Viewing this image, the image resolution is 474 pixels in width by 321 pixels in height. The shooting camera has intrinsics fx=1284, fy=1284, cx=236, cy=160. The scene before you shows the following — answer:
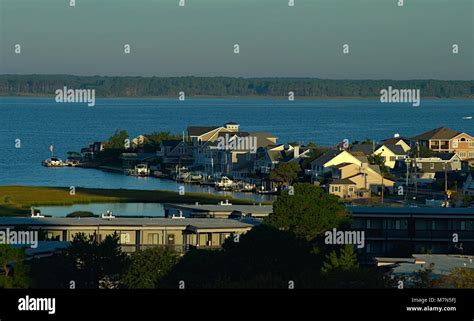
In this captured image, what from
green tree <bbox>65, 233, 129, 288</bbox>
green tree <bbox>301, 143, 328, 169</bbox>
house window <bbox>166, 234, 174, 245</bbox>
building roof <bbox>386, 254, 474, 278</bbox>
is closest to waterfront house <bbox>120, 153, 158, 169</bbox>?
green tree <bbox>301, 143, 328, 169</bbox>

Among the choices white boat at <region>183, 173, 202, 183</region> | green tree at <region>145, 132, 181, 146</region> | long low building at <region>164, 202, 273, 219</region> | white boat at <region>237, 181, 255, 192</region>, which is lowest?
long low building at <region>164, 202, 273, 219</region>

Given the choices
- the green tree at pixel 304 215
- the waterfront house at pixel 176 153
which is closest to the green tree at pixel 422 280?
the green tree at pixel 304 215

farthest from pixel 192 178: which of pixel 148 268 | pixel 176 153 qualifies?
pixel 148 268

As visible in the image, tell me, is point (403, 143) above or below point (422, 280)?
above

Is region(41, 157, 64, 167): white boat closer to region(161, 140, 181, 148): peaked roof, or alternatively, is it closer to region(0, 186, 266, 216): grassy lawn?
region(161, 140, 181, 148): peaked roof

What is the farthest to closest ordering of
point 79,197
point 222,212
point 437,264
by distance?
1. point 79,197
2. point 222,212
3. point 437,264

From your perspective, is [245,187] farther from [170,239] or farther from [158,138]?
[170,239]

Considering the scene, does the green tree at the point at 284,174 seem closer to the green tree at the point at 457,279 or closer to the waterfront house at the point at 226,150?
the waterfront house at the point at 226,150
